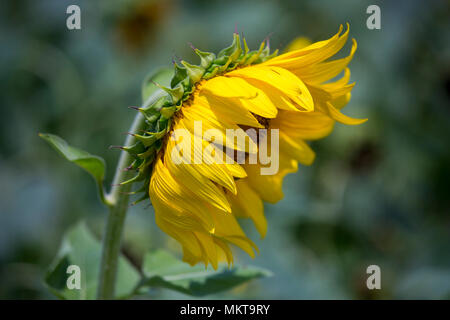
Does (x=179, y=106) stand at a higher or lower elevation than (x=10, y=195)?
higher

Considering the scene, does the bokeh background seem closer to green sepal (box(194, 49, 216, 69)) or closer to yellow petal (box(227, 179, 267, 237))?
yellow petal (box(227, 179, 267, 237))

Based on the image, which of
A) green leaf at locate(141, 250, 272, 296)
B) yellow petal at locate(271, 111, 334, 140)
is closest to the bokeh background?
green leaf at locate(141, 250, 272, 296)

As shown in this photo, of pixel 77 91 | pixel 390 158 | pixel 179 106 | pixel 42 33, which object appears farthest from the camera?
pixel 42 33

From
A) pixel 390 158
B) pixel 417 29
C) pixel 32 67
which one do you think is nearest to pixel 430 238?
pixel 390 158

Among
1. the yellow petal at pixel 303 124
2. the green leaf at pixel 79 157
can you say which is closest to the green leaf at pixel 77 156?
the green leaf at pixel 79 157

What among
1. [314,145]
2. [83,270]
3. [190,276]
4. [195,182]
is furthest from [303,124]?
[314,145]

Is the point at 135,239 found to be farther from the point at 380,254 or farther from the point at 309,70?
the point at 309,70
